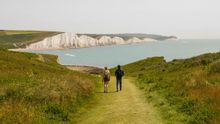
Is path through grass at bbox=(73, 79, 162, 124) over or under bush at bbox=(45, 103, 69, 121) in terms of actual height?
under

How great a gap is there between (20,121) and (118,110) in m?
5.96

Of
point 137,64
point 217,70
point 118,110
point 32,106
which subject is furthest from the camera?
point 137,64

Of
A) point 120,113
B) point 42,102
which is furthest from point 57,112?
point 120,113

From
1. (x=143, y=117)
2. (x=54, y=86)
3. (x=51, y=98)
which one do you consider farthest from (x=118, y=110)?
(x=54, y=86)

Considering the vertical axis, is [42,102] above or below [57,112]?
above

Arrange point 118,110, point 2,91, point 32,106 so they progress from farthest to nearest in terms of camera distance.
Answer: point 2,91 → point 118,110 → point 32,106

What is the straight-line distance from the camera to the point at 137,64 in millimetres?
89562

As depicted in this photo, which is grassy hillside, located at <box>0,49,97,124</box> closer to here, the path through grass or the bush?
the bush

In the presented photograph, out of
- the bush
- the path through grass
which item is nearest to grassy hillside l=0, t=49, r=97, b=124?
the bush

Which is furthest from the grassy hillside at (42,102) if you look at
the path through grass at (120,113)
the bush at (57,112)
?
the path through grass at (120,113)

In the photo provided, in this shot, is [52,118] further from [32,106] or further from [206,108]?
[206,108]

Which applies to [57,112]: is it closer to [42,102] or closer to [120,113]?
[42,102]

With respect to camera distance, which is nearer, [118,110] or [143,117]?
[143,117]

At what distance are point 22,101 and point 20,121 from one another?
4.01m
